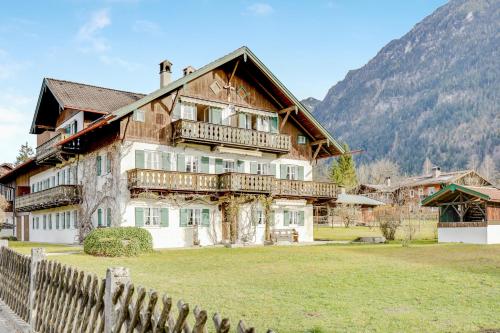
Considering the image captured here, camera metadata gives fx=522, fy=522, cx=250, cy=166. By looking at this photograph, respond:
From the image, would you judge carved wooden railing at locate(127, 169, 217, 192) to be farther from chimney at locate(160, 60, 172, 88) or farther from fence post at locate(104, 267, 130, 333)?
fence post at locate(104, 267, 130, 333)

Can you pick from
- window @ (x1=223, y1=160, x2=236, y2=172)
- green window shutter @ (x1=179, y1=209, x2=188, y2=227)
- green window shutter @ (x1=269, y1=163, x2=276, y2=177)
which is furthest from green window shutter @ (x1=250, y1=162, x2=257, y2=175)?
green window shutter @ (x1=179, y1=209, x2=188, y2=227)

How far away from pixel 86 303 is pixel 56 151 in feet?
100

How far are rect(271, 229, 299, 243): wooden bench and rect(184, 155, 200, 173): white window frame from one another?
708cm

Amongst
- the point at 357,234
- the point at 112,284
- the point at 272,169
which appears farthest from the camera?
the point at 357,234

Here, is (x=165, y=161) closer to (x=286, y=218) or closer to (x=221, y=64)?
(x=221, y=64)

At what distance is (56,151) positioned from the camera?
113 feet

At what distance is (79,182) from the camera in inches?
1391

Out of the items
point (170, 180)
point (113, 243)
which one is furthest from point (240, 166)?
point (113, 243)

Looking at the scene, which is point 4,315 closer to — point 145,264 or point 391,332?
point 391,332

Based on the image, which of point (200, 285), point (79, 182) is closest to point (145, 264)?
point (200, 285)

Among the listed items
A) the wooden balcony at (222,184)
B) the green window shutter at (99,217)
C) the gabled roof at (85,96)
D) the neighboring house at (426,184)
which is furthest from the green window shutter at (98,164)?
the neighboring house at (426,184)

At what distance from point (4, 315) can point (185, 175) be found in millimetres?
21355

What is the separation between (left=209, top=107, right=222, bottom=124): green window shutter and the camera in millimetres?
33844

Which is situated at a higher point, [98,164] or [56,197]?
[98,164]
